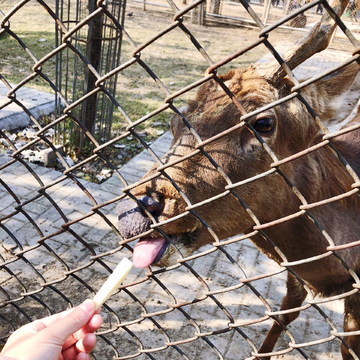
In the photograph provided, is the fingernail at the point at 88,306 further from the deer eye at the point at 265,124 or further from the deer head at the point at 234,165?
the deer eye at the point at 265,124

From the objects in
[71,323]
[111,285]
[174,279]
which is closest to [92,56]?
[174,279]

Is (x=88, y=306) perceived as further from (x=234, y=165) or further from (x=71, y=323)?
(x=234, y=165)

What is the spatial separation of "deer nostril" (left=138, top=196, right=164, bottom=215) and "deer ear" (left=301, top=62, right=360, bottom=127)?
4.25 feet

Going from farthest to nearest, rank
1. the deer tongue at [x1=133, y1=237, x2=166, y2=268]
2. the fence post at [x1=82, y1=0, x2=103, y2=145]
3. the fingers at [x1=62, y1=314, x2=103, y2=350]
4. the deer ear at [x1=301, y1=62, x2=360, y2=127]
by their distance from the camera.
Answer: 1. the fence post at [x1=82, y1=0, x2=103, y2=145]
2. the deer ear at [x1=301, y1=62, x2=360, y2=127]
3. the deer tongue at [x1=133, y1=237, x2=166, y2=268]
4. the fingers at [x1=62, y1=314, x2=103, y2=350]

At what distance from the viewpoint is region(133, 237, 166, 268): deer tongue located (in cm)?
196

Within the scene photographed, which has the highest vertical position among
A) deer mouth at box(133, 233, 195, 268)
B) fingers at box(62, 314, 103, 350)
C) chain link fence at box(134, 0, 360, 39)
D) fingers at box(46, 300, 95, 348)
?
fingers at box(46, 300, 95, 348)

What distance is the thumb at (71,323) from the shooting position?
64.0 inches

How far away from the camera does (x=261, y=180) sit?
92.7 inches

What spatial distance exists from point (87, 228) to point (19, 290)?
127 cm

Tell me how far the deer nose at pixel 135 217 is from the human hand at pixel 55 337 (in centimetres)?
40

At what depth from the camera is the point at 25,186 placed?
541cm

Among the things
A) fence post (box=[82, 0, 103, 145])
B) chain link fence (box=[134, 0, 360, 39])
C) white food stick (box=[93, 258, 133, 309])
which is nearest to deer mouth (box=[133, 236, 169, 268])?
white food stick (box=[93, 258, 133, 309])

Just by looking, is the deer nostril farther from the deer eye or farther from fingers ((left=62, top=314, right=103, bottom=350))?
the deer eye

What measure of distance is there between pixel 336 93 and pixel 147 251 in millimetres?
1702
